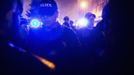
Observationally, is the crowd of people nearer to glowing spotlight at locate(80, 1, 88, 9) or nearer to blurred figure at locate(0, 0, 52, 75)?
blurred figure at locate(0, 0, 52, 75)

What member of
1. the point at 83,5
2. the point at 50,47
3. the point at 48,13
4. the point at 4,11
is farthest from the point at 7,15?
the point at 83,5

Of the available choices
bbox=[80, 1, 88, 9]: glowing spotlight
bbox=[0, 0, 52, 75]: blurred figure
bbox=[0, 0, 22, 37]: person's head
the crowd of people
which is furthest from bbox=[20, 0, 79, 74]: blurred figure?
bbox=[80, 1, 88, 9]: glowing spotlight

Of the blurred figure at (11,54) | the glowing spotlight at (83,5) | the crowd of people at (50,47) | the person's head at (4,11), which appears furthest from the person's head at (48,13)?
the glowing spotlight at (83,5)

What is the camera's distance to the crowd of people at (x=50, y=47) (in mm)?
2041

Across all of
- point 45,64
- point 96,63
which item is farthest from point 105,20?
point 45,64

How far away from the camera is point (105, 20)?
2.32m

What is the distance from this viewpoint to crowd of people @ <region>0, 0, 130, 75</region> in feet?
6.70

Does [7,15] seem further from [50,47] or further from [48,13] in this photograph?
[48,13]

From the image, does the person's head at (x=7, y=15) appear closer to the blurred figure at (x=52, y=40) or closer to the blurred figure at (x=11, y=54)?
the blurred figure at (x=11, y=54)

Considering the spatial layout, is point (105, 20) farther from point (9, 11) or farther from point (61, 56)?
point (9, 11)

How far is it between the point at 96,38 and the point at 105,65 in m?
0.53

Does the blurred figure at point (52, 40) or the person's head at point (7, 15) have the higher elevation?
the blurred figure at point (52, 40)

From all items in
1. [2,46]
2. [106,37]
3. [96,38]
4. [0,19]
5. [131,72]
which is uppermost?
[96,38]

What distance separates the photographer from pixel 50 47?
2.49 metres
